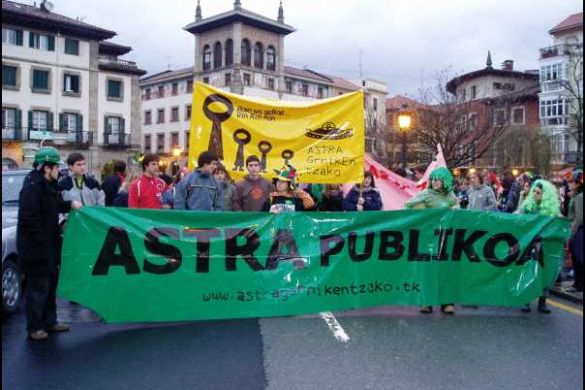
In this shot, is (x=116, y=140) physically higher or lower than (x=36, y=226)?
higher

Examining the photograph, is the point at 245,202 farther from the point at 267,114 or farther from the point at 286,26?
the point at 286,26

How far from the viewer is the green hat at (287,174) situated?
844 centimetres

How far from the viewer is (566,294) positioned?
8.95 m

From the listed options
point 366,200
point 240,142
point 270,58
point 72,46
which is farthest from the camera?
point 270,58

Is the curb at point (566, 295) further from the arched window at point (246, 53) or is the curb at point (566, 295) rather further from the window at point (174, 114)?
the window at point (174, 114)

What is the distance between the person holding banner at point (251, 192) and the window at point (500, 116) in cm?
2383

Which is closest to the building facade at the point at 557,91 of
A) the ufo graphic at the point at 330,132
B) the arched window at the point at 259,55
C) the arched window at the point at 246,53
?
the arched window at the point at 259,55

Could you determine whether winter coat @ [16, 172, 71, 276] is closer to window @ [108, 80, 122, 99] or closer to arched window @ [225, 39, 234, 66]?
window @ [108, 80, 122, 99]

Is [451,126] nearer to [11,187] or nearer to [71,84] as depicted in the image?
[11,187]

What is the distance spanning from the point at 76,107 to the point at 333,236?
49.8 m

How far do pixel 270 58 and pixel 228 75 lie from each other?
5.78 m

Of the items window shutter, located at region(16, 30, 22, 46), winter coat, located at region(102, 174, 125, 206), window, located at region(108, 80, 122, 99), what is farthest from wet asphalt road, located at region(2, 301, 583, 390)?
window, located at region(108, 80, 122, 99)

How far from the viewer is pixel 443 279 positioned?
7.58 meters

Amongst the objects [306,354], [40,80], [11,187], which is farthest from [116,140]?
[306,354]
